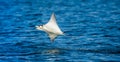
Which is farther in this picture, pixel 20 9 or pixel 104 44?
pixel 20 9

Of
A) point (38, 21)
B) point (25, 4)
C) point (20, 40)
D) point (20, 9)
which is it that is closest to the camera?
point (20, 40)

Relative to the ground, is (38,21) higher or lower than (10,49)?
higher

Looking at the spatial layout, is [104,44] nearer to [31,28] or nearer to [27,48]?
[27,48]

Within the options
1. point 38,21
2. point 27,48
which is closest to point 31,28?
point 38,21

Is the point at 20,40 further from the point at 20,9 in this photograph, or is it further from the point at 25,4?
the point at 25,4

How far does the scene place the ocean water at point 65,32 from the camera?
127 ft

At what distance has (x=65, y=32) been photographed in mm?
49562

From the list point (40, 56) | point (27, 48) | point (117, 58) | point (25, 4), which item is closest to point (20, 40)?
point (27, 48)

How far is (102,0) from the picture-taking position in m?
→ 78.8

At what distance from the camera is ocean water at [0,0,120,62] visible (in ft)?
127

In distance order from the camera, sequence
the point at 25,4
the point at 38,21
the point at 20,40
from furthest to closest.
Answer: the point at 25,4, the point at 38,21, the point at 20,40

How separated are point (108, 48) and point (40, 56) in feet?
18.9

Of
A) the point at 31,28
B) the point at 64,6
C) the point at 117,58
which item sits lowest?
the point at 117,58

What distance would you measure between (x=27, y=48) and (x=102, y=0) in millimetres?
38858
